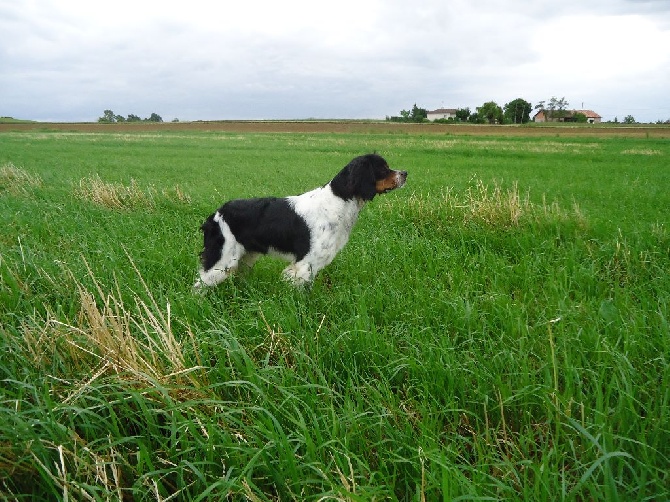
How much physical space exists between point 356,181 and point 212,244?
1586mm

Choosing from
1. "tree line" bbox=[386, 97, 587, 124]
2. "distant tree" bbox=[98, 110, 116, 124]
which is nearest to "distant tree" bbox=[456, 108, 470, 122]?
"tree line" bbox=[386, 97, 587, 124]

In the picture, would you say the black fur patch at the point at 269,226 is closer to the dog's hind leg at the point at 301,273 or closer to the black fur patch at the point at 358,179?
the dog's hind leg at the point at 301,273

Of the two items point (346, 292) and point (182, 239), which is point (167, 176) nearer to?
point (182, 239)

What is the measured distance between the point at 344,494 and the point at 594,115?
128m

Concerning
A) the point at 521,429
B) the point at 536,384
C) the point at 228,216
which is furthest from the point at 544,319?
the point at 228,216

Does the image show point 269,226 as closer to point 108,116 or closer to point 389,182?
point 389,182

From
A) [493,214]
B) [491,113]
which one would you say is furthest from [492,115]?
[493,214]

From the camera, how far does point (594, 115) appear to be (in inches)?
4186

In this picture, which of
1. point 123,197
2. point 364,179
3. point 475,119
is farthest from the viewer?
point 475,119

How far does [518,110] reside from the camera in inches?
3118

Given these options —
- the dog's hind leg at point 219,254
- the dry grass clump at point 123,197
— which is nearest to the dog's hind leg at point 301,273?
the dog's hind leg at point 219,254

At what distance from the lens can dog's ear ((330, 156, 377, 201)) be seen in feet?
14.2

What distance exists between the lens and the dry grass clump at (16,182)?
9.34m

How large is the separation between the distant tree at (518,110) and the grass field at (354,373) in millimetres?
80921
